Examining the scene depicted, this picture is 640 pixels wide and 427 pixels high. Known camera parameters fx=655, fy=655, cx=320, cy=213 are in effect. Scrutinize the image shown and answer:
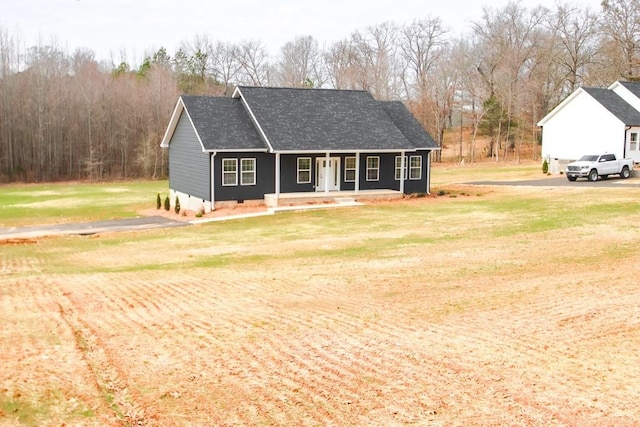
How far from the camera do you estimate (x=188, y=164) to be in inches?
1377

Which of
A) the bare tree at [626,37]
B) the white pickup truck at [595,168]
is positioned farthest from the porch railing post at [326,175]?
the bare tree at [626,37]

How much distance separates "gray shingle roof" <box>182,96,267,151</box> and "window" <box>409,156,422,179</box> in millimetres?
8979

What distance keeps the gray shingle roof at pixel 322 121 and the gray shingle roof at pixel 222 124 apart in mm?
662

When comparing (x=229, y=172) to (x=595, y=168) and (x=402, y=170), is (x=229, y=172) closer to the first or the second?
(x=402, y=170)

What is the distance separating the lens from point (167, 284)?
48.2 feet

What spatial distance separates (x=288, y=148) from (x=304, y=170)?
211 cm

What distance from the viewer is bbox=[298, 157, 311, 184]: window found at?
34.0m

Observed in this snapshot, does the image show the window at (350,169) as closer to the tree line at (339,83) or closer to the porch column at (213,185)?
the porch column at (213,185)

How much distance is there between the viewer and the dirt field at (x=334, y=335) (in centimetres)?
712

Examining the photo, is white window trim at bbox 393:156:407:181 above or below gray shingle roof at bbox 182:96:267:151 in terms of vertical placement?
below

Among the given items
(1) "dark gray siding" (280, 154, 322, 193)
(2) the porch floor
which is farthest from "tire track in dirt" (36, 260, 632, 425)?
(1) "dark gray siding" (280, 154, 322, 193)

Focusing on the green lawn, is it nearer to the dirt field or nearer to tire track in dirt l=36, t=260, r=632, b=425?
the dirt field

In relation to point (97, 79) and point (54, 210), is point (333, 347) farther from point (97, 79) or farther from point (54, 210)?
point (97, 79)

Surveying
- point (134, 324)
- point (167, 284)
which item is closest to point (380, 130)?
point (167, 284)
